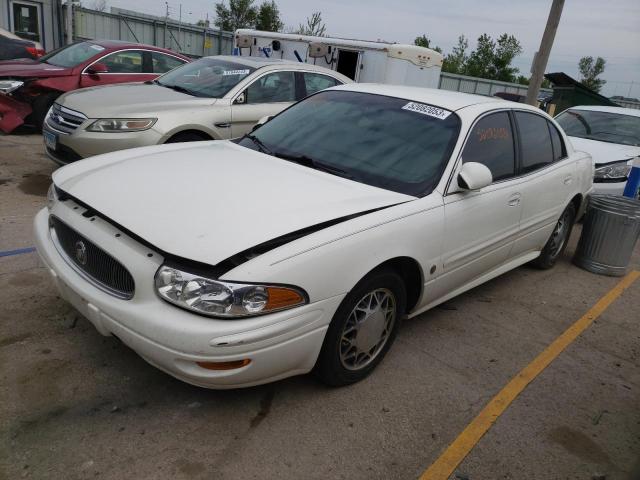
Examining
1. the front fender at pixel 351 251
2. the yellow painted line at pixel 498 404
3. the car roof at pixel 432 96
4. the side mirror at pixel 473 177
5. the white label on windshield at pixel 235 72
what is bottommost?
the yellow painted line at pixel 498 404

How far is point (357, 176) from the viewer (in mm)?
3305

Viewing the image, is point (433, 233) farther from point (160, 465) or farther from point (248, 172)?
point (160, 465)

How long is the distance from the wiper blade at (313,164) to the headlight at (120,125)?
2544 mm

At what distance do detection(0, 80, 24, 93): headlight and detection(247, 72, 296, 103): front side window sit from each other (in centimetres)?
401

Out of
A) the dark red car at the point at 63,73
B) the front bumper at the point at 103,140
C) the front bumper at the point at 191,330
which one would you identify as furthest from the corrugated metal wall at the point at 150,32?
the front bumper at the point at 191,330

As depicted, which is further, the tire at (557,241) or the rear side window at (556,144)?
the tire at (557,241)

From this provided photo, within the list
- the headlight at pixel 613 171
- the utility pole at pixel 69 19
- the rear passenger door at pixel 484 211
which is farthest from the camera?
the utility pole at pixel 69 19

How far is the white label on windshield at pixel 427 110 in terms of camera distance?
3654mm

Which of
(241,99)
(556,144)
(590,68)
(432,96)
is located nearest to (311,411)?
(432,96)

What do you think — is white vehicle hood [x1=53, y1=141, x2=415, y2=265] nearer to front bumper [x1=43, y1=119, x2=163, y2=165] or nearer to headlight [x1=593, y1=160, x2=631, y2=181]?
front bumper [x1=43, y1=119, x2=163, y2=165]

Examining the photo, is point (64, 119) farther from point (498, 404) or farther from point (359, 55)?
point (359, 55)

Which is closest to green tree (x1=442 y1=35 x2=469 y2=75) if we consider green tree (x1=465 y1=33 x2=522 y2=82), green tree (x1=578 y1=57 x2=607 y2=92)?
green tree (x1=465 y1=33 x2=522 y2=82)

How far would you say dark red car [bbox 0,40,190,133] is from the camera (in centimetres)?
802

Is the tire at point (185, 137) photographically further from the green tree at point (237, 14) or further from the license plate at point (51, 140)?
the green tree at point (237, 14)
